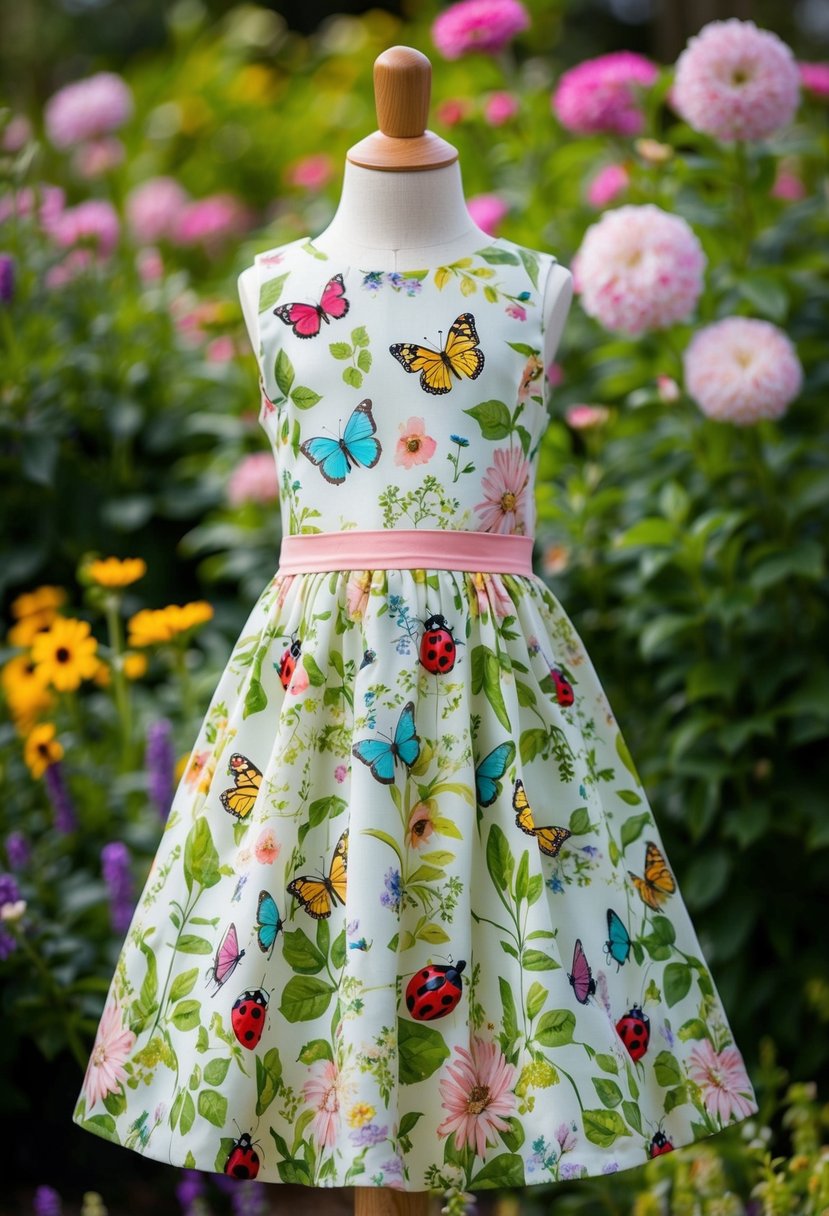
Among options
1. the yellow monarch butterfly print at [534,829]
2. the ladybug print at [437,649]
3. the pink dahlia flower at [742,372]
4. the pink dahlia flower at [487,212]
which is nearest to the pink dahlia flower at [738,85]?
the pink dahlia flower at [742,372]

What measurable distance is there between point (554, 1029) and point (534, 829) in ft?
0.68

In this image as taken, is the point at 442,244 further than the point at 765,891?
No

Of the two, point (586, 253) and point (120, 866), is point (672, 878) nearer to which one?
point (120, 866)

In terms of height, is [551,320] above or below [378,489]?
above

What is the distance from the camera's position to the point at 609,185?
265 cm

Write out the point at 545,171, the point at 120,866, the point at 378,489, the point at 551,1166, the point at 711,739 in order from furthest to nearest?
the point at 545,171 < the point at 711,739 < the point at 120,866 < the point at 378,489 < the point at 551,1166

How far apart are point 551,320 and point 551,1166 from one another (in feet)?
3.13

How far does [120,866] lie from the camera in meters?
1.99

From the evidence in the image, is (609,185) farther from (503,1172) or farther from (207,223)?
(503,1172)

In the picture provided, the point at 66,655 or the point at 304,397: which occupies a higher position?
the point at 304,397

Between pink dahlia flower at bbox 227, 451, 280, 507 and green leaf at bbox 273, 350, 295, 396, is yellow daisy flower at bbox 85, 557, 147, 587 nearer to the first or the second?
pink dahlia flower at bbox 227, 451, 280, 507

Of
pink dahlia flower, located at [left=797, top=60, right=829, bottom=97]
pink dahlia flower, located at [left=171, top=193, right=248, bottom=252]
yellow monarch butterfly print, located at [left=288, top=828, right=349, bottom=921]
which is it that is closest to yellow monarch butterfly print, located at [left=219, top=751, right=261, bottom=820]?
yellow monarch butterfly print, located at [left=288, top=828, right=349, bottom=921]

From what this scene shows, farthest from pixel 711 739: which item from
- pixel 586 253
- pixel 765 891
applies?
pixel 586 253

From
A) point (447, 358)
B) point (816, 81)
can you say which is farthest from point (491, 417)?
point (816, 81)
